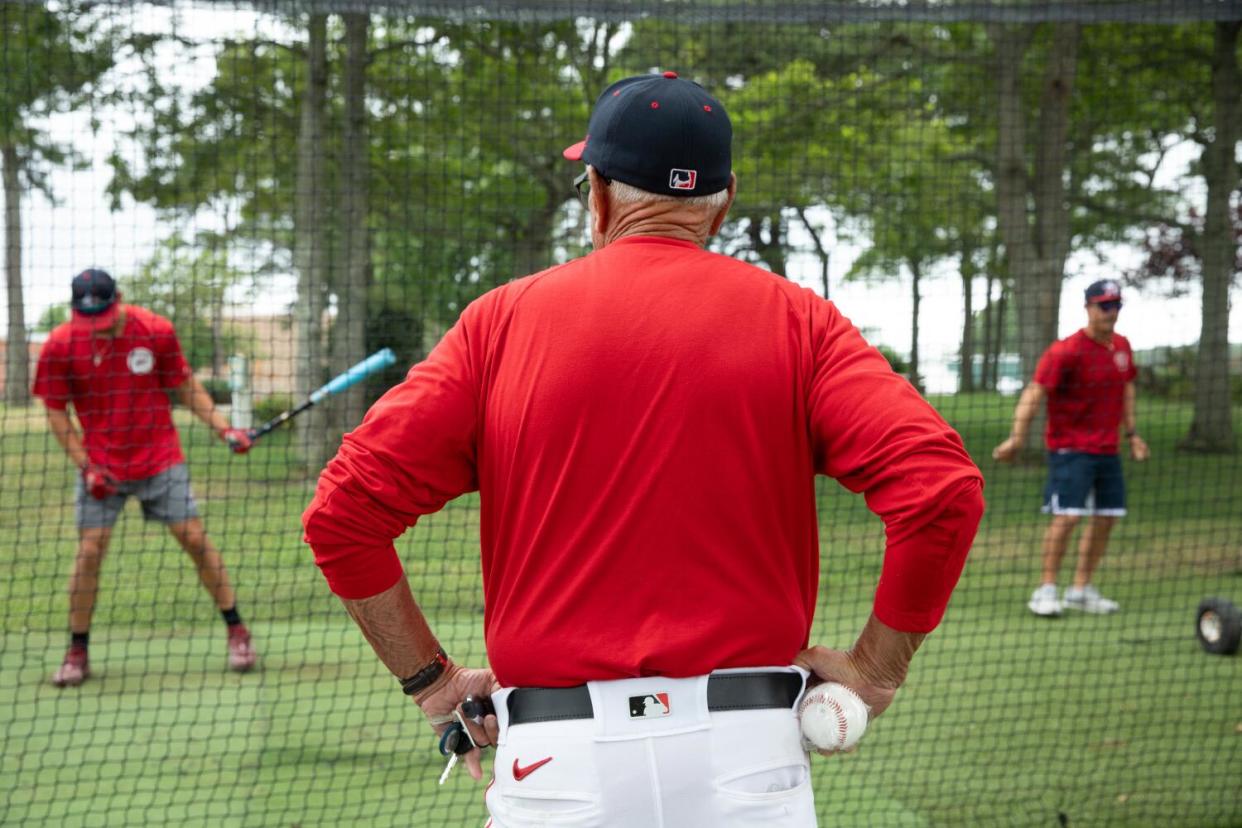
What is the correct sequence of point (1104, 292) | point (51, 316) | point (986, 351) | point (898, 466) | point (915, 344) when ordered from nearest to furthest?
point (898, 466), point (1104, 292), point (915, 344), point (986, 351), point (51, 316)

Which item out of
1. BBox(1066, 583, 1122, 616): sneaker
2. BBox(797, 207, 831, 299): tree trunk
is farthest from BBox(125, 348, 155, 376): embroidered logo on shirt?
BBox(1066, 583, 1122, 616): sneaker

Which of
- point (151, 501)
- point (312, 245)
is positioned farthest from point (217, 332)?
point (151, 501)

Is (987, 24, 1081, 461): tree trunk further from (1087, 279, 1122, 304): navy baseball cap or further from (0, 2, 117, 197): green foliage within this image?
(0, 2, 117, 197): green foliage

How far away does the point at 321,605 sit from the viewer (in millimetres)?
7395

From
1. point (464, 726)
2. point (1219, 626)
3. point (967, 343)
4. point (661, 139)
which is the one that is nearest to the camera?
point (661, 139)

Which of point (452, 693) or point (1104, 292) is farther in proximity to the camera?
point (1104, 292)

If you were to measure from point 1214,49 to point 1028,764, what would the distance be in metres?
7.90

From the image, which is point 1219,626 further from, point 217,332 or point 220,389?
point 220,389

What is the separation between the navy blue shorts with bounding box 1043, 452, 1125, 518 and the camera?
274 inches

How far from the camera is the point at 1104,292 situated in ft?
22.6

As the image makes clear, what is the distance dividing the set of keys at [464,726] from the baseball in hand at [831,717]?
0.48m

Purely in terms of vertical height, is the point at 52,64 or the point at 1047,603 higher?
the point at 52,64

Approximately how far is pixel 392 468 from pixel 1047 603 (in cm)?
593

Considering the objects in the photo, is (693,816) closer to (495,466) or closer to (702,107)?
(495,466)
